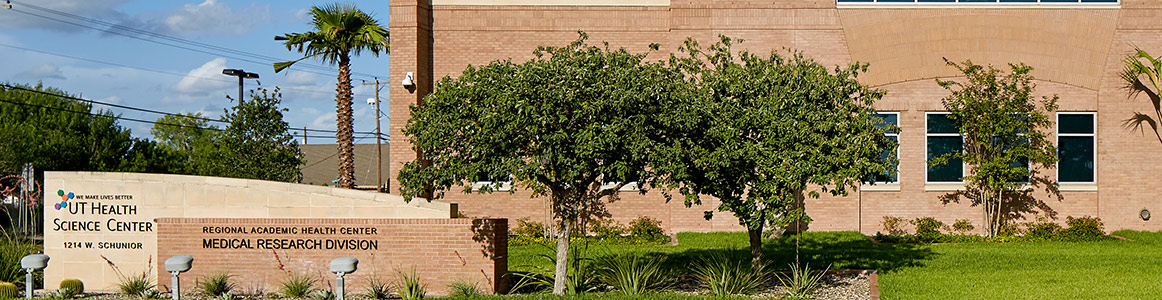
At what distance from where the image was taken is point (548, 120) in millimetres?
11406

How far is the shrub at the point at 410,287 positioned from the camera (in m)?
12.8

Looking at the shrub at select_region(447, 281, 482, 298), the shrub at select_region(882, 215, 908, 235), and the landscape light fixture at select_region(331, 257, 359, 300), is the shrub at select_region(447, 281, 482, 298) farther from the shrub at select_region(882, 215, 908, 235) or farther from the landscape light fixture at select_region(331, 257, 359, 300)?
the shrub at select_region(882, 215, 908, 235)

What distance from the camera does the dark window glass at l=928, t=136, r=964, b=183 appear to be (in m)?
23.3

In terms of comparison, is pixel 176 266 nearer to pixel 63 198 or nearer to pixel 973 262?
pixel 63 198

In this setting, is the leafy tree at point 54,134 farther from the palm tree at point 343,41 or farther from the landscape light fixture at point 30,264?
the landscape light fixture at point 30,264

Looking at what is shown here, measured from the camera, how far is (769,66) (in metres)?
14.6

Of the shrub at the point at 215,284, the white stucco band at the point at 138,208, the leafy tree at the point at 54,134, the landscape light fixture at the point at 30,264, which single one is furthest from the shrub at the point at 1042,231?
the leafy tree at the point at 54,134

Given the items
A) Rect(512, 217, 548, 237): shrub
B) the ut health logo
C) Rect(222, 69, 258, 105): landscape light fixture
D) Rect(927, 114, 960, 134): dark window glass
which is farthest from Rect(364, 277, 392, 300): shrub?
Rect(222, 69, 258, 105): landscape light fixture

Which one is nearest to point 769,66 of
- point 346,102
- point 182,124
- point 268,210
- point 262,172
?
point 268,210

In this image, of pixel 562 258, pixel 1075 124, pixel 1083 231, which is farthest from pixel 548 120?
pixel 1075 124

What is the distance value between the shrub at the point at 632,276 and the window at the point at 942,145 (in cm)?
1181

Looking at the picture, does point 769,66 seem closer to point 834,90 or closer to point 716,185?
point 834,90

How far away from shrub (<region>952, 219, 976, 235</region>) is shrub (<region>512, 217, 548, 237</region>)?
10390mm

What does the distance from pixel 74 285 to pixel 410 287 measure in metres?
5.68
